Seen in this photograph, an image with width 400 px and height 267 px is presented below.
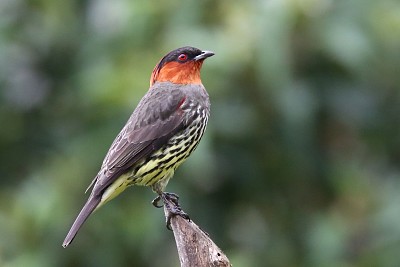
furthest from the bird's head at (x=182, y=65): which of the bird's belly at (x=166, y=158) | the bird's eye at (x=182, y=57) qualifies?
the bird's belly at (x=166, y=158)

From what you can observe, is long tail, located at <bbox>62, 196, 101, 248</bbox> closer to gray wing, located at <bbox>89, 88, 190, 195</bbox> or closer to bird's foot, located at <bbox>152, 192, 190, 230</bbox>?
gray wing, located at <bbox>89, 88, 190, 195</bbox>

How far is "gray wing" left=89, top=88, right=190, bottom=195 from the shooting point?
23.6 feet

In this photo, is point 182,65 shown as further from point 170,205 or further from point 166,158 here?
point 170,205

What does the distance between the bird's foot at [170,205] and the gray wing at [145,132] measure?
288 millimetres

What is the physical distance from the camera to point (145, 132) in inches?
289

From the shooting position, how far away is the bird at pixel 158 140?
719 cm

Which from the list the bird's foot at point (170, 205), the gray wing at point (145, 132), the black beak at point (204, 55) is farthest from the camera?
the black beak at point (204, 55)

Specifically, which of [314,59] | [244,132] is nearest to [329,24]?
[314,59]

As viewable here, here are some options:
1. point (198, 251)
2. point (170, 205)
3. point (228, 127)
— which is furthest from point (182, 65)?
point (198, 251)

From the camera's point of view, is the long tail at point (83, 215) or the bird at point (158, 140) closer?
the long tail at point (83, 215)

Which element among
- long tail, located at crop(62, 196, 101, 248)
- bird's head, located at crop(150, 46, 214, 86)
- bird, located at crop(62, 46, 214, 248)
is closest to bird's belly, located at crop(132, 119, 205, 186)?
bird, located at crop(62, 46, 214, 248)

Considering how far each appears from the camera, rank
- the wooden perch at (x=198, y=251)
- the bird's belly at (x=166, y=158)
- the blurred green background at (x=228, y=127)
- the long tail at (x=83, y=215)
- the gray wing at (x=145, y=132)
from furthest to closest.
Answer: the blurred green background at (x=228, y=127), the bird's belly at (x=166, y=158), the gray wing at (x=145, y=132), the long tail at (x=83, y=215), the wooden perch at (x=198, y=251)

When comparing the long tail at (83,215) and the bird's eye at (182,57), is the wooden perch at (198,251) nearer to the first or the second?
the long tail at (83,215)

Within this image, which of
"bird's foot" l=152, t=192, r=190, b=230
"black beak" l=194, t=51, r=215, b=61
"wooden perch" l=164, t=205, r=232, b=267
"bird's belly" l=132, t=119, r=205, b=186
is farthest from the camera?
"black beak" l=194, t=51, r=215, b=61
